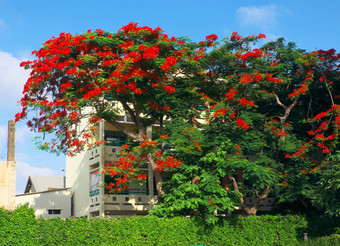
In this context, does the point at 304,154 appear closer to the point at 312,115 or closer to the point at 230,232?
the point at 312,115

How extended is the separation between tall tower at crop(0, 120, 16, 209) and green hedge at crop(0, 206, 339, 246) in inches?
380

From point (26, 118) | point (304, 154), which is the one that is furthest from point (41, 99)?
point (304, 154)

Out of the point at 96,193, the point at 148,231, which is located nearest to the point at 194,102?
the point at 148,231

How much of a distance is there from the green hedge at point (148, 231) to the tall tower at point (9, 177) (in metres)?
9.66

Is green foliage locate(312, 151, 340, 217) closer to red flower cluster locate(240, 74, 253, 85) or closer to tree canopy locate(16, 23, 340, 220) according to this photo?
tree canopy locate(16, 23, 340, 220)

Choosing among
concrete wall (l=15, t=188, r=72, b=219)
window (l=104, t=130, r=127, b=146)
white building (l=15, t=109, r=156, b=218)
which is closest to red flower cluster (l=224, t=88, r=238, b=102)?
white building (l=15, t=109, r=156, b=218)

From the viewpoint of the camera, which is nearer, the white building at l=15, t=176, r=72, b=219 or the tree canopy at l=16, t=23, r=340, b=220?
the tree canopy at l=16, t=23, r=340, b=220

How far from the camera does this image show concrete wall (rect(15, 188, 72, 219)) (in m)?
33.7

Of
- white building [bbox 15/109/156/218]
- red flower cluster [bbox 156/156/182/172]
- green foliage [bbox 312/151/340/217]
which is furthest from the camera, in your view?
white building [bbox 15/109/156/218]

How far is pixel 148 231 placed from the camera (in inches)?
859

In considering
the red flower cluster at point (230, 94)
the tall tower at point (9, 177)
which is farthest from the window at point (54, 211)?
the red flower cluster at point (230, 94)

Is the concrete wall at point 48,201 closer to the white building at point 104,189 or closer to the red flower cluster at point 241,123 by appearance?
the white building at point 104,189

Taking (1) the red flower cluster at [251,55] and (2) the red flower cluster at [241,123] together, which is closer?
(2) the red flower cluster at [241,123]

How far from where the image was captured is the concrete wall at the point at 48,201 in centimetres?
3372
